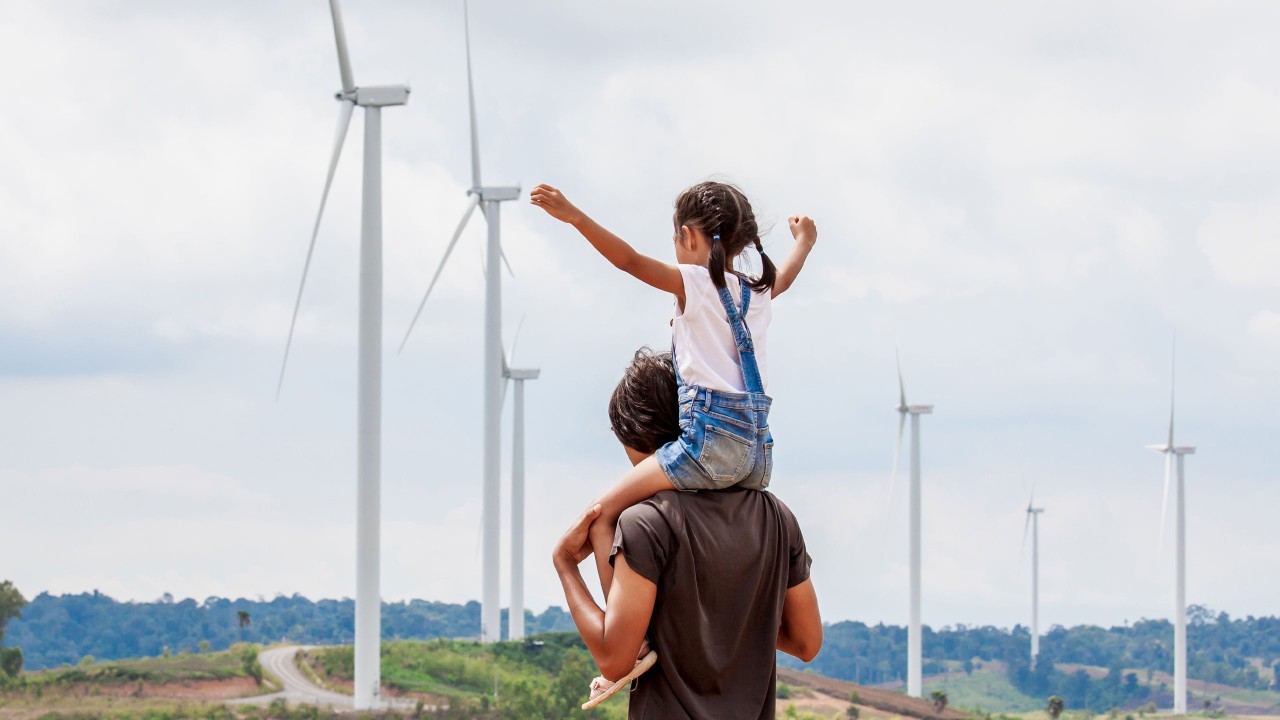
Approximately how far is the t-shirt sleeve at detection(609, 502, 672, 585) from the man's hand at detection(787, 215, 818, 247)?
1.60m

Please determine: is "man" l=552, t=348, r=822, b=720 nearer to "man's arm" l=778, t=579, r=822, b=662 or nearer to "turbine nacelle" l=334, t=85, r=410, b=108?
"man's arm" l=778, t=579, r=822, b=662

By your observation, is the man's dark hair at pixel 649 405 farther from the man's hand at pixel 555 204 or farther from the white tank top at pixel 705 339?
the man's hand at pixel 555 204

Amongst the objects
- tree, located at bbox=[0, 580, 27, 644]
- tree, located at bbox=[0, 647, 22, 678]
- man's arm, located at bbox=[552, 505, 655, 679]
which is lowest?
tree, located at bbox=[0, 647, 22, 678]

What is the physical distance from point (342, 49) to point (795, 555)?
4024cm

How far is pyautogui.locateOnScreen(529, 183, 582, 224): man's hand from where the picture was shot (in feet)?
15.1

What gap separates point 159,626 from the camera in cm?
10231

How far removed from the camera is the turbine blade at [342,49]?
42094mm

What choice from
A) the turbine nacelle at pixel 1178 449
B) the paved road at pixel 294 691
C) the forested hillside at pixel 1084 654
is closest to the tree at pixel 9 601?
the paved road at pixel 294 691

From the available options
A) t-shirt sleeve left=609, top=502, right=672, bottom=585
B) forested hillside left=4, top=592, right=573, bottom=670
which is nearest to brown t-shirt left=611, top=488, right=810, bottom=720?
t-shirt sleeve left=609, top=502, right=672, bottom=585

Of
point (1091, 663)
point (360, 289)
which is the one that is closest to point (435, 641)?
point (360, 289)

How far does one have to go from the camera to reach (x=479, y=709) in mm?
46219

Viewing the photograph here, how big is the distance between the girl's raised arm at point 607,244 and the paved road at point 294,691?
43.2 metres

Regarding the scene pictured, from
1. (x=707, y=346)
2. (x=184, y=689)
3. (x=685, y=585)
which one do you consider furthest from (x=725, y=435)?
(x=184, y=689)

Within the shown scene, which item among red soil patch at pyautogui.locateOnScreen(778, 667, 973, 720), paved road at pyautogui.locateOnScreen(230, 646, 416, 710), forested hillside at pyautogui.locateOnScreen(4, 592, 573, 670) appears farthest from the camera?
forested hillside at pyautogui.locateOnScreen(4, 592, 573, 670)
